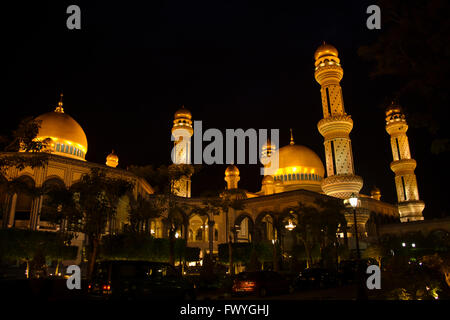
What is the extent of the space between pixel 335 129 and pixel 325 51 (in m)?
10.9

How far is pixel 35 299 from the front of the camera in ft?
44.9

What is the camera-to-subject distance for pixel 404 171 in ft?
192

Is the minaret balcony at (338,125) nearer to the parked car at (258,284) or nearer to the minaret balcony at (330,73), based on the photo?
the minaret balcony at (330,73)

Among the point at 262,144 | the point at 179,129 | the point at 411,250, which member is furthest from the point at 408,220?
the point at 179,129

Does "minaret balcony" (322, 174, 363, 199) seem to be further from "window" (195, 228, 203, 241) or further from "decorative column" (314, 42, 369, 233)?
"window" (195, 228, 203, 241)

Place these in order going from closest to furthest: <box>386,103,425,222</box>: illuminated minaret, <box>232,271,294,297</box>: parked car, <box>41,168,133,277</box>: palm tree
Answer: <box>232,271,294,297</box>: parked car < <box>41,168,133,277</box>: palm tree < <box>386,103,425,222</box>: illuminated minaret

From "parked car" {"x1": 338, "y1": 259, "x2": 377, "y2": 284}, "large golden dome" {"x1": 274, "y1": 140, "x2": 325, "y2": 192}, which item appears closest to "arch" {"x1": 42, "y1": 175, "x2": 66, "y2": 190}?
"parked car" {"x1": 338, "y1": 259, "x2": 377, "y2": 284}

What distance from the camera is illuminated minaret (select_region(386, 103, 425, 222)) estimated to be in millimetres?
58250

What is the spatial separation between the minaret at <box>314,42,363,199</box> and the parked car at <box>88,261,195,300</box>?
117 feet

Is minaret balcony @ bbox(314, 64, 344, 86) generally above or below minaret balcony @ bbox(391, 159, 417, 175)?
above

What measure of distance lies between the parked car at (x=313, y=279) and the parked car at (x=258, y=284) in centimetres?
259

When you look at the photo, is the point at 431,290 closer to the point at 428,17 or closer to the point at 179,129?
the point at 428,17
